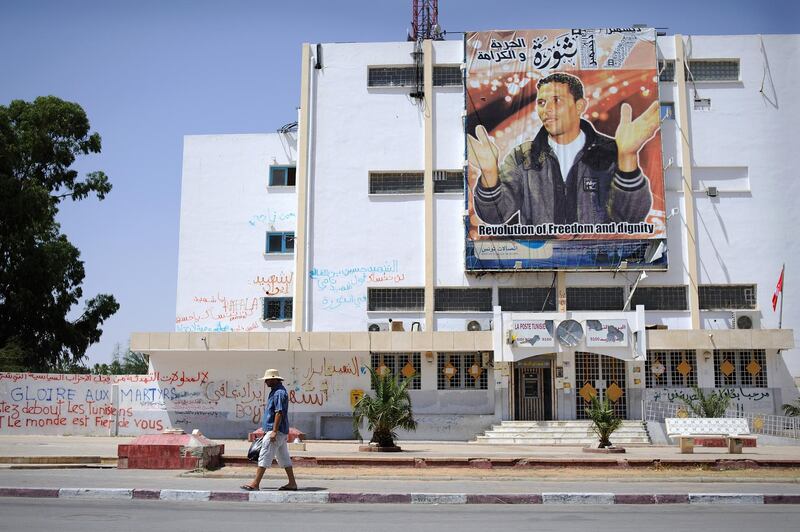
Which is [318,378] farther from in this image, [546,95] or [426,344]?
[546,95]

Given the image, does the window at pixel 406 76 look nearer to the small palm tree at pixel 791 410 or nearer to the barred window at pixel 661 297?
the barred window at pixel 661 297

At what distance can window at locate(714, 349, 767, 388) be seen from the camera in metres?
28.7

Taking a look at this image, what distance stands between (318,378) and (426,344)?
410 cm

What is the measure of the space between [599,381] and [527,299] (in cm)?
389

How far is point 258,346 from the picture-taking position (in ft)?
92.4

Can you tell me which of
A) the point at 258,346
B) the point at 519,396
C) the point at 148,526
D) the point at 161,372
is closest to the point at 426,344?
the point at 519,396

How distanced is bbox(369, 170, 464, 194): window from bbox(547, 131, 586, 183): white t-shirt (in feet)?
11.7

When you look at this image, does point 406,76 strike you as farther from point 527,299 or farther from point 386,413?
point 386,413

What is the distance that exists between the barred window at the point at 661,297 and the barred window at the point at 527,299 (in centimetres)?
309

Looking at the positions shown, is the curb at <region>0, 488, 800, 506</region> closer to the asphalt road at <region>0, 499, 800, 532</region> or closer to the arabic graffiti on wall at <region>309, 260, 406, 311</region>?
the asphalt road at <region>0, 499, 800, 532</region>

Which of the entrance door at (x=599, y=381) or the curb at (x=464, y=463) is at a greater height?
the entrance door at (x=599, y=381)

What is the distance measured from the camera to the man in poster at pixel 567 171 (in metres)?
29.8

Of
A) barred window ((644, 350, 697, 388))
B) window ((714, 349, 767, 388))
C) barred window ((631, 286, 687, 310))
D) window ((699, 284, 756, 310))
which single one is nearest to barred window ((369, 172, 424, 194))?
barred window ((631, 286, 687, 310))

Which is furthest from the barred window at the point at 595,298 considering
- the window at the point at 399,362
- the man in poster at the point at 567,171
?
the window at the point at 399,362
